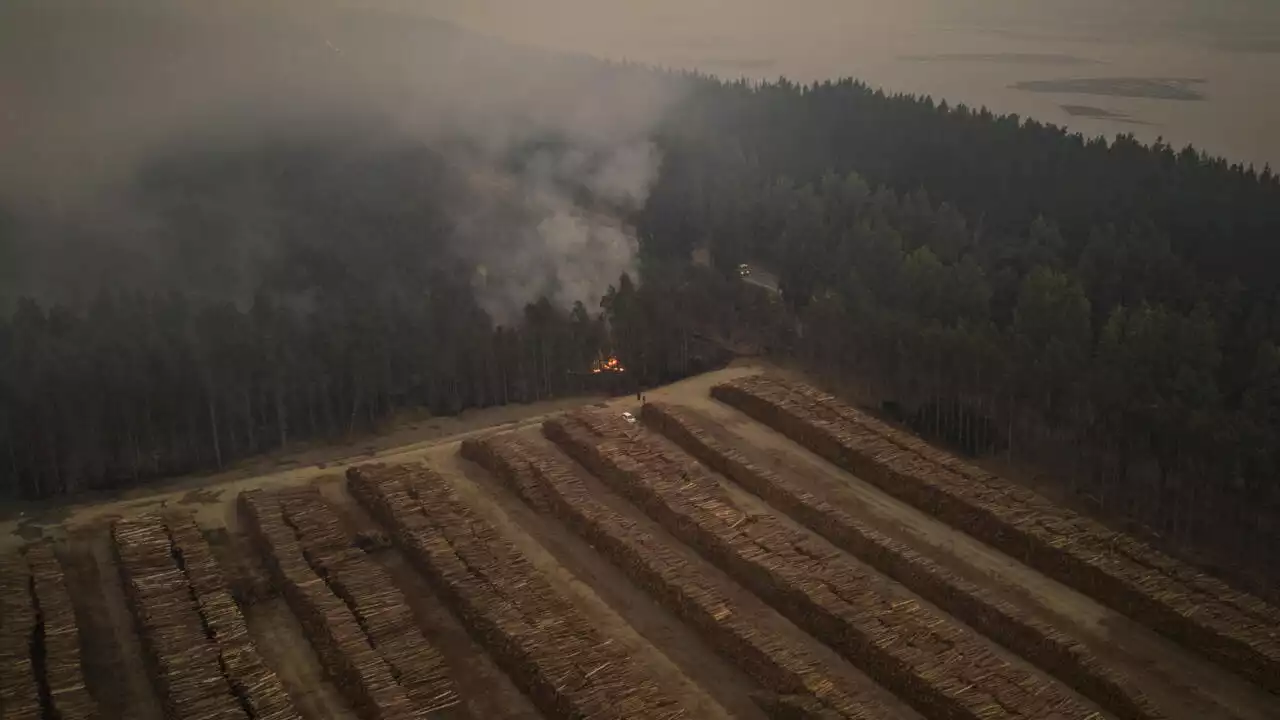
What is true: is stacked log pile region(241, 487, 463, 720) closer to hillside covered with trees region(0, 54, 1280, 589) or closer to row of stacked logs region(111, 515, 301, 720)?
row of stacked logs region(111, 515, 301, 720)

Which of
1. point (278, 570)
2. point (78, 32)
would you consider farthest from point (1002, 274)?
point (78, 32)

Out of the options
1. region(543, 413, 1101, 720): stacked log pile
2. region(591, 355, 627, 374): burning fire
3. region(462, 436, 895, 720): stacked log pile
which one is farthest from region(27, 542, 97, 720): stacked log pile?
region(591, 355, 627, 374): burning fire

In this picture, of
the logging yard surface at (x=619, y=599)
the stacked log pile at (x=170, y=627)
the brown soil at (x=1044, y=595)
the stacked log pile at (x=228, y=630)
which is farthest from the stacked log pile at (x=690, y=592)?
the stacked log pile at (x=170, y=627)

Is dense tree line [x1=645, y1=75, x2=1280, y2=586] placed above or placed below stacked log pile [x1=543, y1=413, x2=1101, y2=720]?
above

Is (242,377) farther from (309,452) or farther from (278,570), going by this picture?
(278,570)

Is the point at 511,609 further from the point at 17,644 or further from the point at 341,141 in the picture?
the point at 341,141

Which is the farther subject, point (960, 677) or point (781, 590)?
point (781, 590)

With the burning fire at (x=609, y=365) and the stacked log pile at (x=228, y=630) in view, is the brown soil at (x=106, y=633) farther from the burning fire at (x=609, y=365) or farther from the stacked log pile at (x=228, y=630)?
the burning fire at (x=609, y=365)
